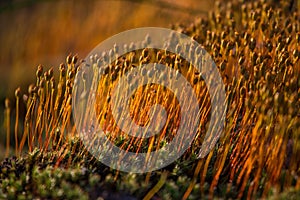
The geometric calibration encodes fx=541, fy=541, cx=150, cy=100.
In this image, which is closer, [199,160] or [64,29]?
[199,160]

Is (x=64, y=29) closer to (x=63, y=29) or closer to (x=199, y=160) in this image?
(x=63, y=29)

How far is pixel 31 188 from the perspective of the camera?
2.42 meters

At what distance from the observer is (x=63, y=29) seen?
6867mm

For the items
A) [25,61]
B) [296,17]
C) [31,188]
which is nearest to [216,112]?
[31,188]

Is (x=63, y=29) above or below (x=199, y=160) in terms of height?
above

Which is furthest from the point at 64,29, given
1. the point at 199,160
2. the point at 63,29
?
the point at 199,160

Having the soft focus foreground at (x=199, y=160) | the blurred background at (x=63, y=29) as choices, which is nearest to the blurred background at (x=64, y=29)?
the blurred background at (x=63, y=29)

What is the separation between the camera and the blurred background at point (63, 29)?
6.25 metres

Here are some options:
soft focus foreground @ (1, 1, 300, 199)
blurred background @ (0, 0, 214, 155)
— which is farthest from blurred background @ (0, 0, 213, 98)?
soft focus foreground @ (1, 1, 300, 199)

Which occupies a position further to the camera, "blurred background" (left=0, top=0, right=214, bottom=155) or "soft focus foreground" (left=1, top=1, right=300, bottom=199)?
"blurred background" (left=0, top=0, right=214, bottom=155)

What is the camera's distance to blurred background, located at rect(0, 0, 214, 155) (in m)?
6.25

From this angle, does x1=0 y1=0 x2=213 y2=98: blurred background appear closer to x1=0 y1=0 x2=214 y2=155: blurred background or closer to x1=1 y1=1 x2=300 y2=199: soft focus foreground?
x1=0 y1=0 x2=214 y2=155: blurred background

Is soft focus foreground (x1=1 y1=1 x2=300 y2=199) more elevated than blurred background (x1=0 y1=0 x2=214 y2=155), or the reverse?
blurred background (x1=0 y1=0 x2=214 y2=155)

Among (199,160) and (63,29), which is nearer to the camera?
(199,160)
